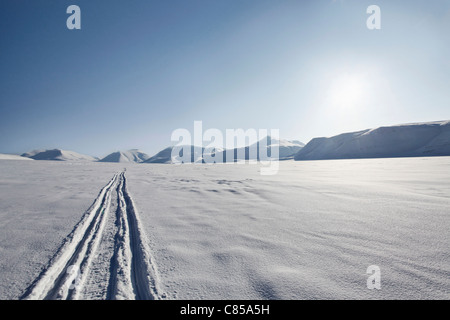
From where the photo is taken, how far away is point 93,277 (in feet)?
7.81

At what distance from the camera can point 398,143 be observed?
70.1m

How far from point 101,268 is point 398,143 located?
94.2 m

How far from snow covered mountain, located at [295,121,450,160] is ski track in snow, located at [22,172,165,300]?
266 feet

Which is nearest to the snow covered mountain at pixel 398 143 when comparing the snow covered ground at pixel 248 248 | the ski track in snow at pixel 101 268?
the snow covered ground at pixel 248 248

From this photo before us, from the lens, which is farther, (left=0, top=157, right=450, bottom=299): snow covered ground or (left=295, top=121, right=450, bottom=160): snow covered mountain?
(left=295, top=121, right=450, bottom=160): snow covered mountain

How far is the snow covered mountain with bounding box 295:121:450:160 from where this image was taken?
60.6 meters

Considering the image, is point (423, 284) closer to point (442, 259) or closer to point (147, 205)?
point (442, 259)

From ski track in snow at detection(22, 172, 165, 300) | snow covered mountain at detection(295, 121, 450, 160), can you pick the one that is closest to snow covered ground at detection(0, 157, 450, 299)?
ski track in snow at detection(22, 172, 165, 300)

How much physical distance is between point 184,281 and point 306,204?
460 centimetres

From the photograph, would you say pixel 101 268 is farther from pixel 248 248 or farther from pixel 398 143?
pixel 398 143

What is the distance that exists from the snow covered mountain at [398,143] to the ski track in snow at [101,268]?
3188 inches

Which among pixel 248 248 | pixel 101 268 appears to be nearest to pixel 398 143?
pixel 248 248

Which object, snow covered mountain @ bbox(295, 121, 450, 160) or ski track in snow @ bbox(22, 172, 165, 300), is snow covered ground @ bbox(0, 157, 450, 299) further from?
snow covered mountain @ bbox(295, 121, 450, 160)

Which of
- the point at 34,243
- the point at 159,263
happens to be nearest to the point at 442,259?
the point at 159,263
